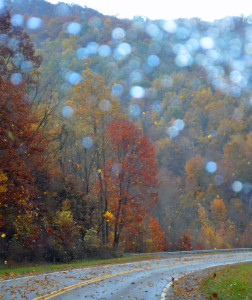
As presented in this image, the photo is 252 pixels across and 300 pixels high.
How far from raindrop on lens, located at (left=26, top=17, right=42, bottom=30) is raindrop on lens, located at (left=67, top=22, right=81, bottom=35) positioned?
11.0 meters

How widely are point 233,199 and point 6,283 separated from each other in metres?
66.0

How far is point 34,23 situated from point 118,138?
12077cm

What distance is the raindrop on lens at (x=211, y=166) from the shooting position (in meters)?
81.0

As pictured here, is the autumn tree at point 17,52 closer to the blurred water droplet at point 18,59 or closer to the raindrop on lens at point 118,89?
the blurred water droplet at point 18,59

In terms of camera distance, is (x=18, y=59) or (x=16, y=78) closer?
(x=16, y=78)

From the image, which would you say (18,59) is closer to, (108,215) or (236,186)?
(108,215)

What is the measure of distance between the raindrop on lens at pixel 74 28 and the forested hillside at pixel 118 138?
0.50m

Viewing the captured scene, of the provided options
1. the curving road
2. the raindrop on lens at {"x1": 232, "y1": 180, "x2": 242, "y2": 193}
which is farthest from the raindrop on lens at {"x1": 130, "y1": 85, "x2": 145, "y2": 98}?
the curving road

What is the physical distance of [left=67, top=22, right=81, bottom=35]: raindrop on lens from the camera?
133200 millimetres

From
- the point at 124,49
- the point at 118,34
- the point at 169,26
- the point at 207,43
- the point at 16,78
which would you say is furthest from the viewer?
the point at 169,26

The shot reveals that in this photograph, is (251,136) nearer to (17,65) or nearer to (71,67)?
(71,67)

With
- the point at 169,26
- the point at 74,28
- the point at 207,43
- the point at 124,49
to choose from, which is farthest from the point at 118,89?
the point at 169,26

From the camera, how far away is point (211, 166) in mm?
82250

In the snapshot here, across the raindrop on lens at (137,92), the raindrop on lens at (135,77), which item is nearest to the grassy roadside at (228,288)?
the raindrop on lens at (137,92)
